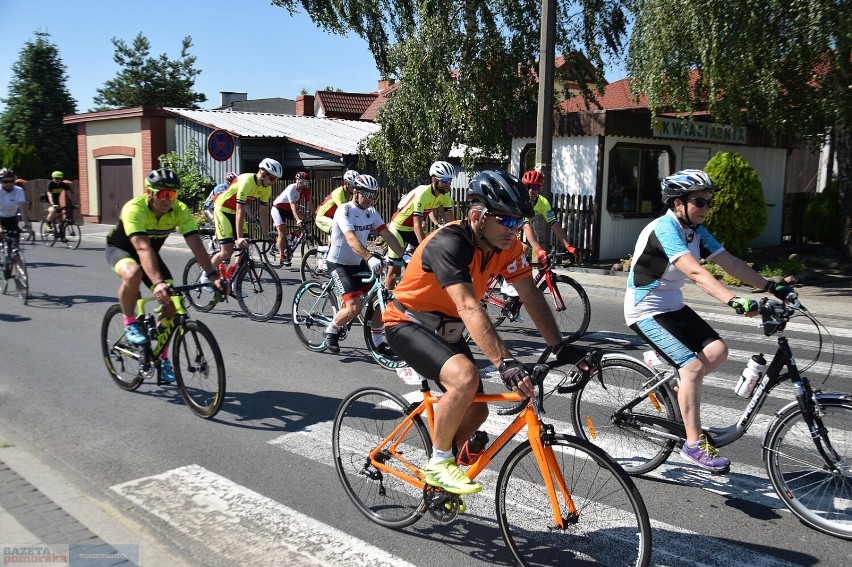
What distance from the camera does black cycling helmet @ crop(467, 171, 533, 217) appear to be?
12.0 ft

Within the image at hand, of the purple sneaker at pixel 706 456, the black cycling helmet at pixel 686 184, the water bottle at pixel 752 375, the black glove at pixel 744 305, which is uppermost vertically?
the black cycling helmet at pixel 686 184

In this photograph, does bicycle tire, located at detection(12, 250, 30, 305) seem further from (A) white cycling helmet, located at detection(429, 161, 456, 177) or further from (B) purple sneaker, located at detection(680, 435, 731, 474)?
(B) purple sneaker, located at detection(680, 435, 731, 474)

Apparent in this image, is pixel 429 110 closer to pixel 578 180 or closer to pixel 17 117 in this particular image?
pixel 578 180

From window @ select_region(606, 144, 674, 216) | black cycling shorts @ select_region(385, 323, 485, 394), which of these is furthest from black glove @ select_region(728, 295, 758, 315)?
window @ select_region(606, 144, 674, 216)

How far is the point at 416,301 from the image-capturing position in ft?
13.3

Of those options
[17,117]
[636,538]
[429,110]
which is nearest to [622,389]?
[636,538]

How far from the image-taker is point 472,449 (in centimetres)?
393

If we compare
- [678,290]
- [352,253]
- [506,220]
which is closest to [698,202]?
[678,290]

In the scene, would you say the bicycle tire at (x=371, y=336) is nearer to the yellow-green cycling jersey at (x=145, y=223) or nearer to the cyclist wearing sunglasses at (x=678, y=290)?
the yellow-green cycling jersey at (x=145, y=223)

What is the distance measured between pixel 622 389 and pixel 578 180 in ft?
42.0

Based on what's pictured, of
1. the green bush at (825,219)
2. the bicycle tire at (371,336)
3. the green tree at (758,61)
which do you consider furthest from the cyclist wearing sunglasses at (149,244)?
the green bush at (825,219)

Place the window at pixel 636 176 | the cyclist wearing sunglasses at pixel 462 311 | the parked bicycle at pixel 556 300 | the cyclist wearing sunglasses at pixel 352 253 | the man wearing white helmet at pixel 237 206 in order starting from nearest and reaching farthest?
1. the cyclist wearing sunglasses at pixel 462 311
2. the cyclist wearing sunglasses at pixel 352 253
3. the parked bicycle at pixel 556 300
4. the man wearing white helmet at pixel 237 206
5. the window at pixel 636 176

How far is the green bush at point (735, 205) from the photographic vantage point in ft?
51.8

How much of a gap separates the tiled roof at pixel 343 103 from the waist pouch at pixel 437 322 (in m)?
41.6
